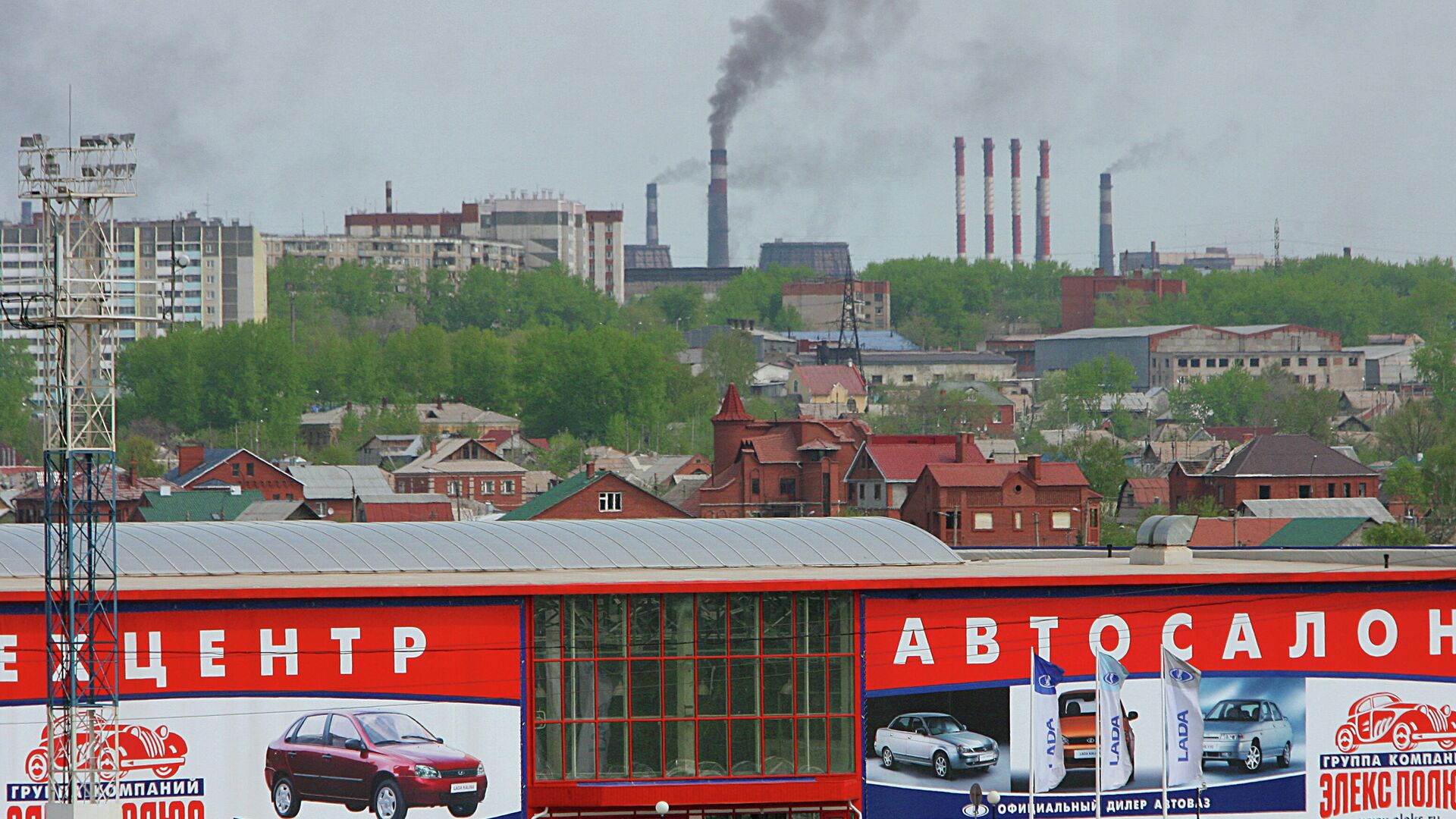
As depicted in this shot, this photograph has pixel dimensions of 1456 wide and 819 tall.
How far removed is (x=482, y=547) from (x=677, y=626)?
14.2 ft

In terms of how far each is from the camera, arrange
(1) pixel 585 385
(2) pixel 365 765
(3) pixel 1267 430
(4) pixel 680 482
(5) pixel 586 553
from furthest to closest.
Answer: (1) pixel 585 385
(3) pixel 1267 430
(4) pixel 680 482
(5) pixel 586 553
(2) pixel 365 765

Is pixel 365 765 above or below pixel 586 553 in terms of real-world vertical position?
below

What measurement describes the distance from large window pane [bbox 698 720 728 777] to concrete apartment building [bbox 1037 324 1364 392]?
486 ft

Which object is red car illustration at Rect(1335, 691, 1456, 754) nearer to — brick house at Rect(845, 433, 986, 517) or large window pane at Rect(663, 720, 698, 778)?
large window pane at Rect(663, 720, 698, 778)

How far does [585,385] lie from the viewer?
151375 mm

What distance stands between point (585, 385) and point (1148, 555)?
381 ft

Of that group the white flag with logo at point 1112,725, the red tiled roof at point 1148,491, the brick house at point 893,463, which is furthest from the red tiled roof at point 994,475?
the white flag with logo at point 1112,725

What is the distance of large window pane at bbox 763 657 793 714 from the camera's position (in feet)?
Result: 105

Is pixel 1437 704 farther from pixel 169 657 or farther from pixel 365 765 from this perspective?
pixel 169 657

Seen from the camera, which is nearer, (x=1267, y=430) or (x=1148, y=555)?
(x=1148, y=555)

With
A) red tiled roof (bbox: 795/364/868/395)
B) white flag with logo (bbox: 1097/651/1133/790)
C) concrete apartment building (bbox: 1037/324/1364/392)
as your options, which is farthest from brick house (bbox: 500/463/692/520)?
concrete apartment building (bbox: 1037/324/1364/392)

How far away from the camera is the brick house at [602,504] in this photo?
275 feet

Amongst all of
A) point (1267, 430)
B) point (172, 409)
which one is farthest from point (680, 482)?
point (172, 409)

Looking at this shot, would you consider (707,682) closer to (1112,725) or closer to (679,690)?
(679,690)
